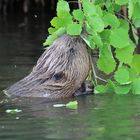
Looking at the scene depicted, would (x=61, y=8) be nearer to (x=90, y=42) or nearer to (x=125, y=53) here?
(x=90, y=42)

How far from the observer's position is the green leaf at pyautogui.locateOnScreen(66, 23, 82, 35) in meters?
7.32

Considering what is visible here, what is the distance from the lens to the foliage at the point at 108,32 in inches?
285

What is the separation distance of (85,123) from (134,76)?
1.59 metres

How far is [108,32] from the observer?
24.1 feet

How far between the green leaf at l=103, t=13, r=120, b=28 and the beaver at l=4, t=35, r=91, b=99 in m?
0.38

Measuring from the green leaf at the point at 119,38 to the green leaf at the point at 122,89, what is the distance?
0.45 m

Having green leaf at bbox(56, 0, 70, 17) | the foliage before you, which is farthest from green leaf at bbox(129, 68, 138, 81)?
green leaf at bbox(56, 0, 70, 17)

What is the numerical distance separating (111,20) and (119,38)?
0.71ft

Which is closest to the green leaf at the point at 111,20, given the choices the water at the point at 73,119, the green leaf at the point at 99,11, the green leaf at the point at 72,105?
the green leaf at the point at 99,11

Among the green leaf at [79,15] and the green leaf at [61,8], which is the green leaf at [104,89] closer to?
the green leaf at [79,15]

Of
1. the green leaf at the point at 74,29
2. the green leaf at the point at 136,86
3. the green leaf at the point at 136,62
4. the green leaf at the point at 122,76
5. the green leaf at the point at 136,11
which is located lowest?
the green leaf at the point at 136,86

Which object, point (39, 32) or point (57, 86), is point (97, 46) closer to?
point (57, 86)

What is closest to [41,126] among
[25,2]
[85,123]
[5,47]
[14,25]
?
[85,123]

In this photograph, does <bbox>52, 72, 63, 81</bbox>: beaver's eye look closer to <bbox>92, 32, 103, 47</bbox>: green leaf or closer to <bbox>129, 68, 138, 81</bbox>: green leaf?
<bbox>92, 32, 103, 47</bbox>: green leaf
